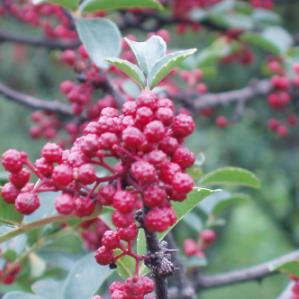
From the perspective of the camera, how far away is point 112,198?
92cm

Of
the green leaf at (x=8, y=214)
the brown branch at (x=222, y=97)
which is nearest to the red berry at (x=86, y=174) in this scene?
the green leaf at (x=8, y=214)

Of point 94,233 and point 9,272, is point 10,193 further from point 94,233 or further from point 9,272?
point 94,233

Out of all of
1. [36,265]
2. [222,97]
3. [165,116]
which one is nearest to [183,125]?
[165,116]

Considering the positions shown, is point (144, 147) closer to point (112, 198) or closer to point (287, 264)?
point (112, 198)

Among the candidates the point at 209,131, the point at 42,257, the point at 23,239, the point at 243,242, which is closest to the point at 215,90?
the point at 209,131

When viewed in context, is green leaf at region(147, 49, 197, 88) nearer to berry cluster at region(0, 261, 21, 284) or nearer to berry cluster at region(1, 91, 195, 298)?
berry cluster at region(1, 91, 195, 298)

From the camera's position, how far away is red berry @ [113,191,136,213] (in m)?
0.90

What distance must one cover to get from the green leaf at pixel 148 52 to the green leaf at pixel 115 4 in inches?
12.3

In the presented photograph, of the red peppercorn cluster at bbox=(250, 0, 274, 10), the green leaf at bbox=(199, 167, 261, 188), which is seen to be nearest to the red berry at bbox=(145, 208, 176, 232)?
the green leaf at bbox=(199, 167, 261, 188)

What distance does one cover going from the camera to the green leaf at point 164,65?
1.04 m

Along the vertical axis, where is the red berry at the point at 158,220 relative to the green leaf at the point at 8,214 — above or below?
below

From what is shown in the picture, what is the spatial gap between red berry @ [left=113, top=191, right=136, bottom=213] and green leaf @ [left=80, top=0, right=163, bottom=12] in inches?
25.5

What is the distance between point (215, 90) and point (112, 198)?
3.67 m

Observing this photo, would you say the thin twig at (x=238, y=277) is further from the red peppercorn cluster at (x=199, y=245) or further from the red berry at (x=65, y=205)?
the red berry at (x=65, y=205)
